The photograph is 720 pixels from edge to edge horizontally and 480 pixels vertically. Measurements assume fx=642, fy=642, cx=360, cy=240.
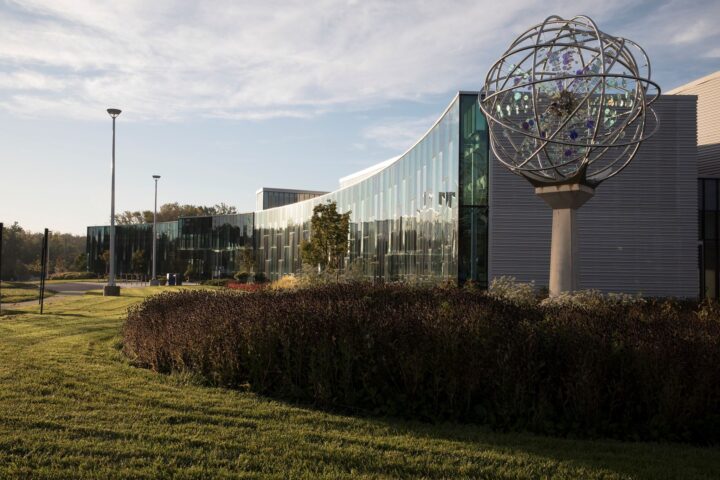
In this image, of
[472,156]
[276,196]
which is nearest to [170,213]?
[276,196]

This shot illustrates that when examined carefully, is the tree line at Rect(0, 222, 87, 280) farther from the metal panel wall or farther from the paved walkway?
the metal panel wall

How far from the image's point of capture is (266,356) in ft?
24.8

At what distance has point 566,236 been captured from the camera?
14086 millimetres

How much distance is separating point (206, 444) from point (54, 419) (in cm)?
173

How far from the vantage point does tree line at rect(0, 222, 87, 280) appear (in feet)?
175

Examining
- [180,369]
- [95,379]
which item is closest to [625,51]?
[180,369]

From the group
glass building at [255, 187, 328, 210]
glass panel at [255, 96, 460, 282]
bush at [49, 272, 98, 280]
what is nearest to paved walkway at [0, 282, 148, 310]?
glass panel at [255, 96, 460, 282]

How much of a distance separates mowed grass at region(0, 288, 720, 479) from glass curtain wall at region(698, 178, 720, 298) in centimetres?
2319

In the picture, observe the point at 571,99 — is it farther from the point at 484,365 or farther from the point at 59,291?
the point at 59,291

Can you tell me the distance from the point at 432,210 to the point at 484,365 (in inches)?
673

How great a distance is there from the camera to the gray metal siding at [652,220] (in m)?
21.9

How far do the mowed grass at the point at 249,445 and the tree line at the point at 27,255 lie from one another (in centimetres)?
3612

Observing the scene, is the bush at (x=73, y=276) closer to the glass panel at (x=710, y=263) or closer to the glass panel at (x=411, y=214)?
the glass panel at (x=411, y=214)

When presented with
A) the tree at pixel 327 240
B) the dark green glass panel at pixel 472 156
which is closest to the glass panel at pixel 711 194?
the dark green glass panel at pixel 472 156
